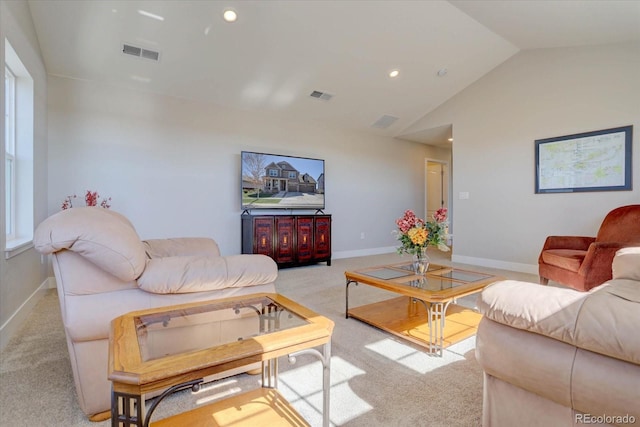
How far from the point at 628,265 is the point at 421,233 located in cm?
131

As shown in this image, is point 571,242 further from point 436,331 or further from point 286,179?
point 286,179

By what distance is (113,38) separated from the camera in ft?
A: 10.5

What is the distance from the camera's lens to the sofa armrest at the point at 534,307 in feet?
2.78

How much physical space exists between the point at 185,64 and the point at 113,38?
73cm

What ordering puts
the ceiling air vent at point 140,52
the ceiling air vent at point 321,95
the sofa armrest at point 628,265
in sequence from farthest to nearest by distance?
1. the ceiling air vent at point 321,95
2. the ceiling air vent at point 140,52
3. the sofa armrest at point 628,265

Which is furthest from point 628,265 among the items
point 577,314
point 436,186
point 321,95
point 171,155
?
point 436,186

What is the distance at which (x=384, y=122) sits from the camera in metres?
5.83

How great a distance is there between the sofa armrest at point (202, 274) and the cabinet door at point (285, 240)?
2.82 meters

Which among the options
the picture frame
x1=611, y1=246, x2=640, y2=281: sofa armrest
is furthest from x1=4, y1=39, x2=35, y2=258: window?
the picture frame

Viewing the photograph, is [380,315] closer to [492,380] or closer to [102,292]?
[492,380]

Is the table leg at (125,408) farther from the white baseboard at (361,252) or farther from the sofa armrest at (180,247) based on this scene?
the white baseboard at (361,252)

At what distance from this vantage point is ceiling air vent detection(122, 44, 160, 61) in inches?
133

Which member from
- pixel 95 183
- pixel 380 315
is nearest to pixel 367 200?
pixel 380 315

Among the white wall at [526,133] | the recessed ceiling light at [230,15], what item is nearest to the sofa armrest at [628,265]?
the white wall at [526,133]
